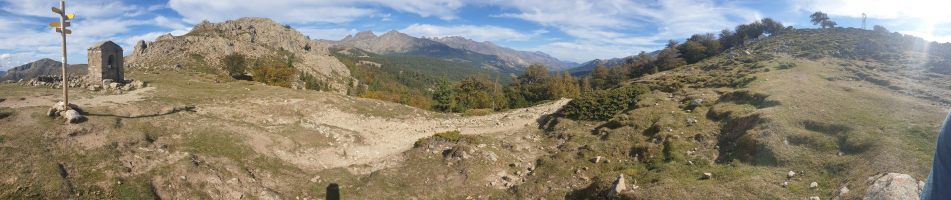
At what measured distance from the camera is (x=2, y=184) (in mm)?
17188

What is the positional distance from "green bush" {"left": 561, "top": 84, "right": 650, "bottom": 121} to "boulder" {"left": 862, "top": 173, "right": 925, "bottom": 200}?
2369cm

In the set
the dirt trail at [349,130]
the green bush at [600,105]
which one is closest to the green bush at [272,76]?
the dirt trail at [349,130]

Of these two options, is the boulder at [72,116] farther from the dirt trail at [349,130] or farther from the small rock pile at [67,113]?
the dirt trail at [349,130]

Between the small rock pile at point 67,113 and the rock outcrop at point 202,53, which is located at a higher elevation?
the rock outcrop at point 202,53

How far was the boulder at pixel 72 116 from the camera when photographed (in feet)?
78.2

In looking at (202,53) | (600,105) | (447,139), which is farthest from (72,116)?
(202,53)

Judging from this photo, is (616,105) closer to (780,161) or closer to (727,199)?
(780,161)

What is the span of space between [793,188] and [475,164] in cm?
1515

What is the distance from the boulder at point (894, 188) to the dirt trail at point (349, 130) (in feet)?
74.9

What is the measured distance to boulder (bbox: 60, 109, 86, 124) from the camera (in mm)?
23828

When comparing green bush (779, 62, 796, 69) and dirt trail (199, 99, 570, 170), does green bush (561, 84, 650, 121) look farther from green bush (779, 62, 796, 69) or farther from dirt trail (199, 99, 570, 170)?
green bush (779, 62, 796, 69)

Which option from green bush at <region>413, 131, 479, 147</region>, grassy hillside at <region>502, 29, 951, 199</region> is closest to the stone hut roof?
green bush at <region>413, 131, 479, 147</region>

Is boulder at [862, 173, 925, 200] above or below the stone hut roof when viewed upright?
below

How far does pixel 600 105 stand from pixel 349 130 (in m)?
20.9
